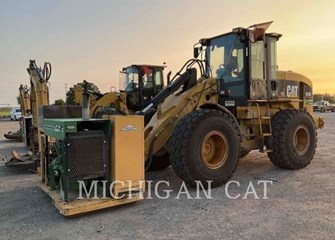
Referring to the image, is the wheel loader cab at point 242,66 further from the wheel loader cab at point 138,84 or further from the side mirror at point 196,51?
the wheel loader cab at point 138,84

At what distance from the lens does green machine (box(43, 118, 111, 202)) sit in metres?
4.51

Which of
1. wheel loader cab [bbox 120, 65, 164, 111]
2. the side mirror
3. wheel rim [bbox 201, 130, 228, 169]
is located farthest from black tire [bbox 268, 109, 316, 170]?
wheel loader cab [bbox 120, 65, 164, 111]

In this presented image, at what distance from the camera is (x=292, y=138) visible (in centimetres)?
714

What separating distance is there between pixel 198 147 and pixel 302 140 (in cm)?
315

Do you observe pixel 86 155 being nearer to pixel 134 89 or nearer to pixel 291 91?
pixel 291 91

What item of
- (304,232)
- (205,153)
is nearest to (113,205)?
(205,153)

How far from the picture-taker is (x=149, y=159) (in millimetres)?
5898

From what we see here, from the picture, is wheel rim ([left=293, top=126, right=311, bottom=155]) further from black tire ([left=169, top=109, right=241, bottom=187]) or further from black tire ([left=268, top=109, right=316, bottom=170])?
black tire ([left=169, top=109, right=241, bottom=187])

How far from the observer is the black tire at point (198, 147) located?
5414 millimetres

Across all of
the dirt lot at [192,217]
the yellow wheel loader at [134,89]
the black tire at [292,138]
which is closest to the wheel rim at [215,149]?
the dirt lot at [192,217]

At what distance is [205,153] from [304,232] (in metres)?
2.28

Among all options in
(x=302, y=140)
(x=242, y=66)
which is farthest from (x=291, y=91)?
(x=242, y=66)

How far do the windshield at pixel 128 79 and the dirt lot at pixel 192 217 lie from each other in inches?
256

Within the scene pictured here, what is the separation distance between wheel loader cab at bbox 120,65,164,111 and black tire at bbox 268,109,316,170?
573 cm
